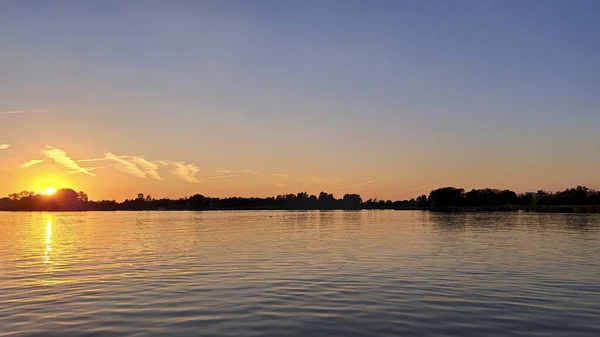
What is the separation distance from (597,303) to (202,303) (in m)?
17.9

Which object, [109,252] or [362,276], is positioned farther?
[109,252]

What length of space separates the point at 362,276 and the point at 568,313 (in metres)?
12.5

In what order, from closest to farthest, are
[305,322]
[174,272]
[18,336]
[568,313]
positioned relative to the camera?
[18,336] → [305,322] → [568,313] → [174,272]

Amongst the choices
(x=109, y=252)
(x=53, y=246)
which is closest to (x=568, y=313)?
(x=109, y=252)

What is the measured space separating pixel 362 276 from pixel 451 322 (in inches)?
476

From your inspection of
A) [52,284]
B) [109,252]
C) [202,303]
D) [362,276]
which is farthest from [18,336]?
[109,252]

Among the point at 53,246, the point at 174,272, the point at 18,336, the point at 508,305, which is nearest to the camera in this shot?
the point at 18,336

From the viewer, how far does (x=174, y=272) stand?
33.4 metres

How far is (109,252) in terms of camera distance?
4812 centimetres

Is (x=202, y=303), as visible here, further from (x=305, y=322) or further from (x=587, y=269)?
(x=587, y=269)

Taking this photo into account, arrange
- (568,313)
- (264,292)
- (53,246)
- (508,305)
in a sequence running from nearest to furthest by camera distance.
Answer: (568,313) → (508,305) → (264,292) → (53,246)

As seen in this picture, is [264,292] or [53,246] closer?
[264,292]

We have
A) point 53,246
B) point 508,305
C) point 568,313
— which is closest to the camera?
point 568,313

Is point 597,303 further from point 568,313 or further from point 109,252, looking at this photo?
point 109,252
